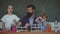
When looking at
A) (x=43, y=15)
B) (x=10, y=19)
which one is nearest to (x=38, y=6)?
(x=43, y=15)

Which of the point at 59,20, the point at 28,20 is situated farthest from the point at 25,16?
the point at 59,20

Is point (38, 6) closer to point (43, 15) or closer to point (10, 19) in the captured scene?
point (43, 15)

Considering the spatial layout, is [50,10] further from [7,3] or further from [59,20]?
[7,3]

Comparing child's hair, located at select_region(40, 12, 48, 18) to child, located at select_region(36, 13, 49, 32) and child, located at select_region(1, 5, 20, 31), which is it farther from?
child, located at select_region(1, 5, 20, 31)

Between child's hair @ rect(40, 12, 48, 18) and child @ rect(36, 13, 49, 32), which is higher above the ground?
child's hair @ rect(40, 12, 48, 18)

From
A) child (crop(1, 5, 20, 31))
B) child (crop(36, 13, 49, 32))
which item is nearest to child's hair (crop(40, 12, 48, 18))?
child (crop(36, 13, 49, 32))

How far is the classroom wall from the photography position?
135 cm

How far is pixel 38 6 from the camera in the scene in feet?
4.44

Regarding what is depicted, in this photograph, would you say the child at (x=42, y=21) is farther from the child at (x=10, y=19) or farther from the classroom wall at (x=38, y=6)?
the child at (x=10, y=19)

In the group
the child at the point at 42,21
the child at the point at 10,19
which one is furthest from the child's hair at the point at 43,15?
the child at the point at 10,19

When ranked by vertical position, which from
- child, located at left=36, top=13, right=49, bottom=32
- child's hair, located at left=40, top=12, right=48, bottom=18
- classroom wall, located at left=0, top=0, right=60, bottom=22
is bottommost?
child, located at left=36, top=13, right=49, bottom=32

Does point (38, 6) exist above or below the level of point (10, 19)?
above

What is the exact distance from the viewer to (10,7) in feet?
4.43

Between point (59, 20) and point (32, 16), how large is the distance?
0.72 ft
